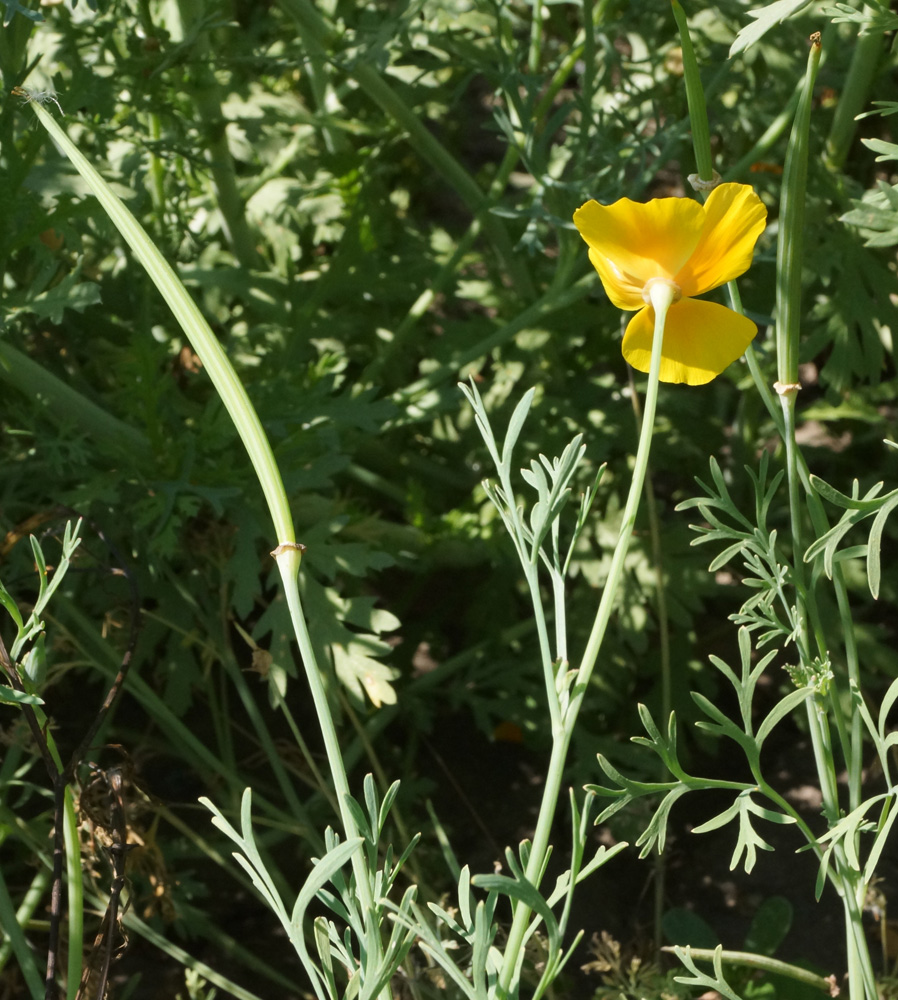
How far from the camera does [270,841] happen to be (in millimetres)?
1587

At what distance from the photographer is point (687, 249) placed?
812 millimetres

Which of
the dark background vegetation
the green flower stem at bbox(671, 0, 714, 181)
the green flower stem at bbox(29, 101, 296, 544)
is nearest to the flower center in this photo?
the green flower stem at bbox(671, 0, 714, 181)

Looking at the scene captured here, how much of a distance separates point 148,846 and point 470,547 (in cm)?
75

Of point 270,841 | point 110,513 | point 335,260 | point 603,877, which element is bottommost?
point 603,877

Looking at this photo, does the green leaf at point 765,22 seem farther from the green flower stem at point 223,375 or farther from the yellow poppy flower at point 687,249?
the green flower stem at point 223,375

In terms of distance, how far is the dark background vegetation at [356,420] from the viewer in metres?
1.53

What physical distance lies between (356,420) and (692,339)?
2.56 ft

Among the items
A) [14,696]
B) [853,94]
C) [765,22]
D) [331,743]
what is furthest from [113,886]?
[853,94]

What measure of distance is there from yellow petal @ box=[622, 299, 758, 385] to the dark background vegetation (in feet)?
2.05

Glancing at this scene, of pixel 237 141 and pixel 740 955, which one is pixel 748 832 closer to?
pixel 740 955

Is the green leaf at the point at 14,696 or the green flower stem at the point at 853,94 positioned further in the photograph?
the green flower stem at the point at 853,94

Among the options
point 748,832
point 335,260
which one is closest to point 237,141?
point 335,260

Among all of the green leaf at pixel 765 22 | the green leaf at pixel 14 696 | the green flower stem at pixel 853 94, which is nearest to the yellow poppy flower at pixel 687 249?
the green leaf at pixel 765 22

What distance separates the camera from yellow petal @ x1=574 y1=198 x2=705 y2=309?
0.80 meters
